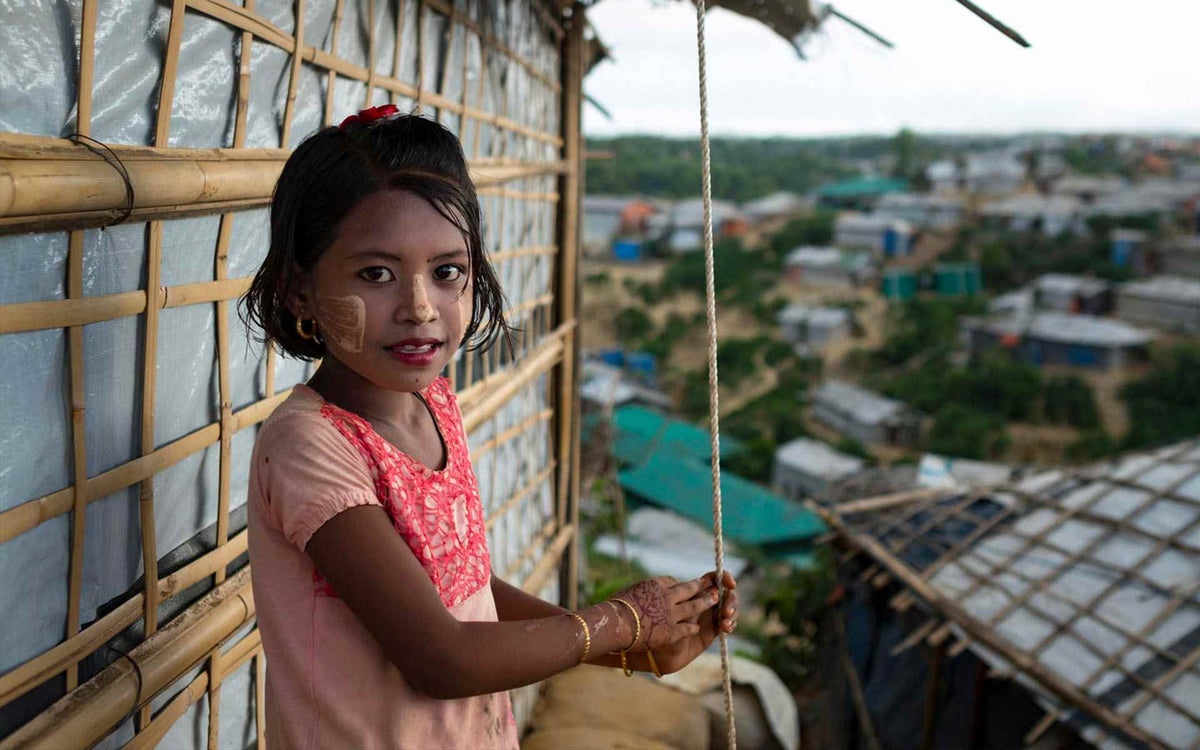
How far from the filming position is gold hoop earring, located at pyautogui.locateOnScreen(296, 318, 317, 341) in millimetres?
1056

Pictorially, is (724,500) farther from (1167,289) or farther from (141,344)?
(1167,289)

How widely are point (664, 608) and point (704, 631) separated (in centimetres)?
12

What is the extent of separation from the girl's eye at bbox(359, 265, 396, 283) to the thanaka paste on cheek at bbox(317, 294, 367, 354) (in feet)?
0.07

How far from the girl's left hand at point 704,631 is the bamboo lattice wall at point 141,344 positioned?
65 centimetres

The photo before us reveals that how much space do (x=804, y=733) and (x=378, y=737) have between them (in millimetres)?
7353

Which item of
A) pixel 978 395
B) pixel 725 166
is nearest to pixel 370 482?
pixel 978 395

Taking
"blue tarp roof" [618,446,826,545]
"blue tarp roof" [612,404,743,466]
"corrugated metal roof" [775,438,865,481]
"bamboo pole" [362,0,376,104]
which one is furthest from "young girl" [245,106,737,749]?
"corrugated metal roof" [775,438,865,481]

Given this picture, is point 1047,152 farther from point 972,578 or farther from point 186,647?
point 186,647

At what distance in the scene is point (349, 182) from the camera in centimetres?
96

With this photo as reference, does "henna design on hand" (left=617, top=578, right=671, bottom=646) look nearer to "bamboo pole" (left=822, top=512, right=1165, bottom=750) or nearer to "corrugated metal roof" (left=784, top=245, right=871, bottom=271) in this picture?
"bamboo pole" (left=822, top=512, right=1165, bottom=750)

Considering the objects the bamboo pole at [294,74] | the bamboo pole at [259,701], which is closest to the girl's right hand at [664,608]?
the bamboo pole at [259,701]

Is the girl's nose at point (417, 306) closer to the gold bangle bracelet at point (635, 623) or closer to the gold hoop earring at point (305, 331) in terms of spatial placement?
the gold hoop earring at point (305, 331)

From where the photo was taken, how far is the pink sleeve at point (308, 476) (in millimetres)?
916

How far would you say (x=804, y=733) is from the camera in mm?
7676
